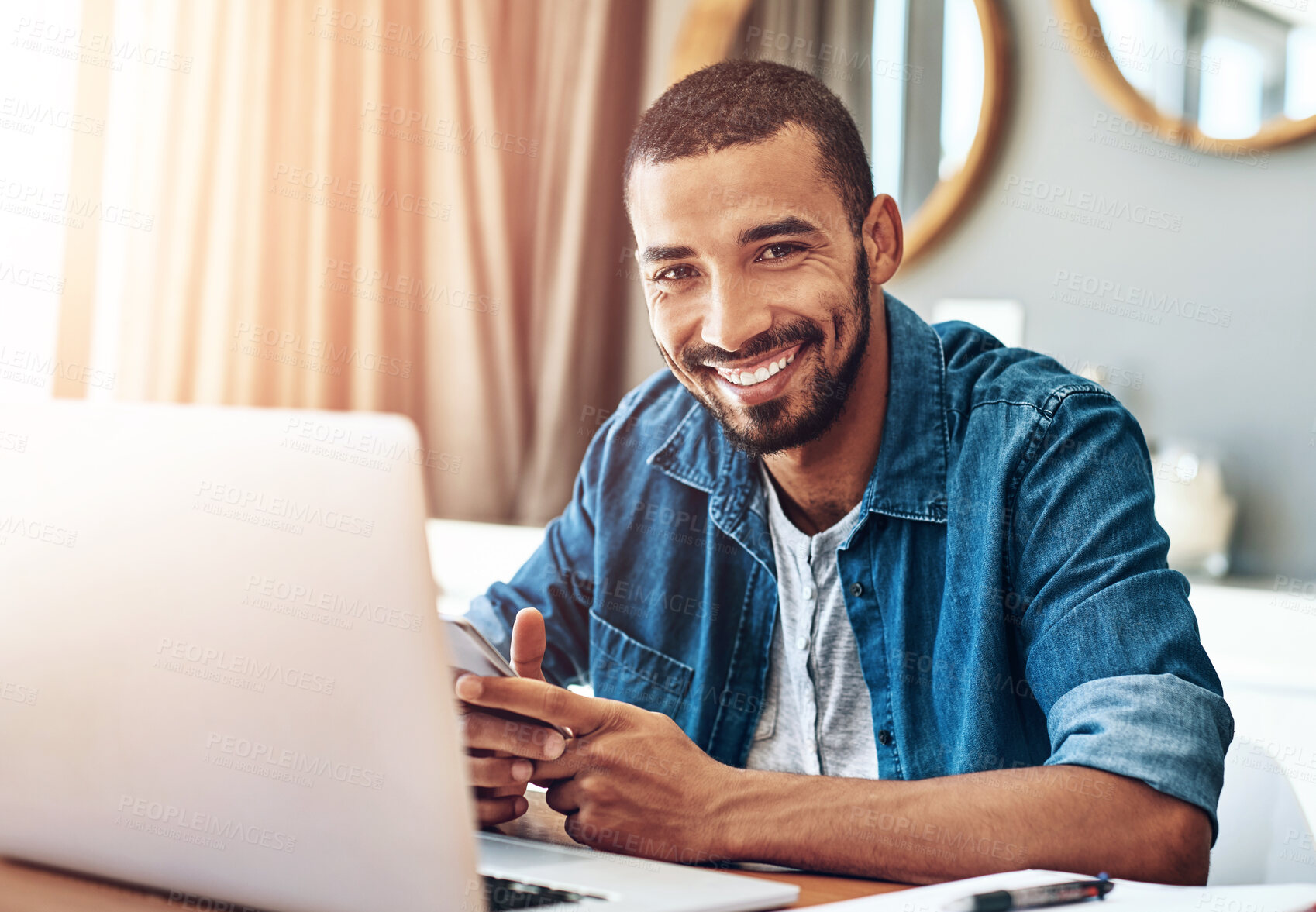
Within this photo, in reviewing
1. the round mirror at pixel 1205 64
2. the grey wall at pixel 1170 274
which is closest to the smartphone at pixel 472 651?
the grey wall at pixel 1170 274

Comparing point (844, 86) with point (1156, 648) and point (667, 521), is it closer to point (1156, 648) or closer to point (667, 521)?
point (667, 521)

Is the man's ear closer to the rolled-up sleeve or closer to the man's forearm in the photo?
the rolled-up sleeve

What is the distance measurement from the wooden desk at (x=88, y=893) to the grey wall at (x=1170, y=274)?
1426mm

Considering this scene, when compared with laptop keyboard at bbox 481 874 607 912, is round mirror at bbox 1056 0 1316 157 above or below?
above

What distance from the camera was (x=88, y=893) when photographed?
603mm

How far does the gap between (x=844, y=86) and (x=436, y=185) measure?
3.27ft

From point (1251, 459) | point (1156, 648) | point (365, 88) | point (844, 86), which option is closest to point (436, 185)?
point (365, 88)

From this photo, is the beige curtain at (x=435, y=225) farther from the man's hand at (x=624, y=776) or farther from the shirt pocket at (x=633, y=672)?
the man's hand at (x=624, y=776)

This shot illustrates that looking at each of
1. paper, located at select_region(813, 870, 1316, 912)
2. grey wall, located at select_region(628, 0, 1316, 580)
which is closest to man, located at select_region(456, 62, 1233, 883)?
paper, located at select_region(813, 870, 1316, 912)

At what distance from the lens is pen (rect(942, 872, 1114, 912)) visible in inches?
23.5

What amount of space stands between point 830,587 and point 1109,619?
0.39 meters

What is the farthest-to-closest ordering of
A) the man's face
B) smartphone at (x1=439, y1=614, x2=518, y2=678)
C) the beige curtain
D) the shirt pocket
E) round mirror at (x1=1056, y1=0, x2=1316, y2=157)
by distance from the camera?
the beige curtain → round mirror at (x1=1056, y1=0, x2=1316, y2=157) → the shirt pocket → the man's face → smartphone at (x1=439, y1=614, x2=518, y2=678)

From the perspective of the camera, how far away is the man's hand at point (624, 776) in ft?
2.64

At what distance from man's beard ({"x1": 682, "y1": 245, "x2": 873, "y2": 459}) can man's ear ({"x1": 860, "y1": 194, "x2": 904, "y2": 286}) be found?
48 millimetres
